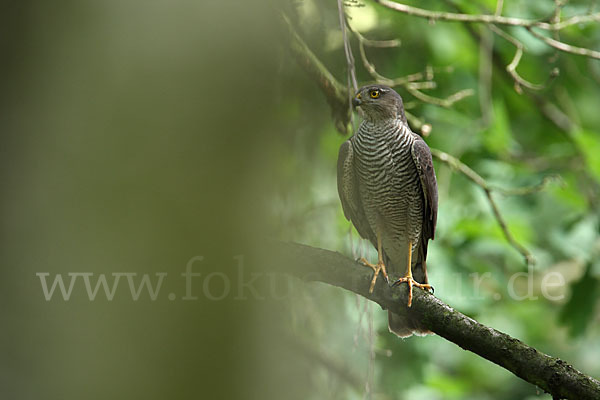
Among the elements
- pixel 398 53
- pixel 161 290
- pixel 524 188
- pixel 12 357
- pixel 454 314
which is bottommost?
pixel 12 357

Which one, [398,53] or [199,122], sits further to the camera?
[398,53]

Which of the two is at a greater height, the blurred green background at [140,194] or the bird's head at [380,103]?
the bird's head at [380,103]

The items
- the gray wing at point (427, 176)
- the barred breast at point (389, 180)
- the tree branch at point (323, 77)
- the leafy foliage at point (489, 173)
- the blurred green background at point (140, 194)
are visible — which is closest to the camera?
the blurred green background at point (140, 194)

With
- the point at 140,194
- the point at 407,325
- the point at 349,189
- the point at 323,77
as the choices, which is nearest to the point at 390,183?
the point at 349,189

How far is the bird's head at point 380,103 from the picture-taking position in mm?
2295

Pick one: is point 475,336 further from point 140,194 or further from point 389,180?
point 140,194

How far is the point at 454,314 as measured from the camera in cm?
180

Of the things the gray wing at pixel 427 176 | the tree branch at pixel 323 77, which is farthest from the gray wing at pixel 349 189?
the gray wing at pixel 427 176

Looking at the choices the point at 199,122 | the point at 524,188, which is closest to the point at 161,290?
the point at 199,122

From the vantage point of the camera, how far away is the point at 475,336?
1735 mm

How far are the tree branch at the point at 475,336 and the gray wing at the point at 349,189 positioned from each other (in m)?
0.30

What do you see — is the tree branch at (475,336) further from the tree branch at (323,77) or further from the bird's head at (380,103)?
the bird's head at (380,103)

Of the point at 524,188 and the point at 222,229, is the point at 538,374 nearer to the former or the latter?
the point at 222,229

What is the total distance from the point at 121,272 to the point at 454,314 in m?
1.44
